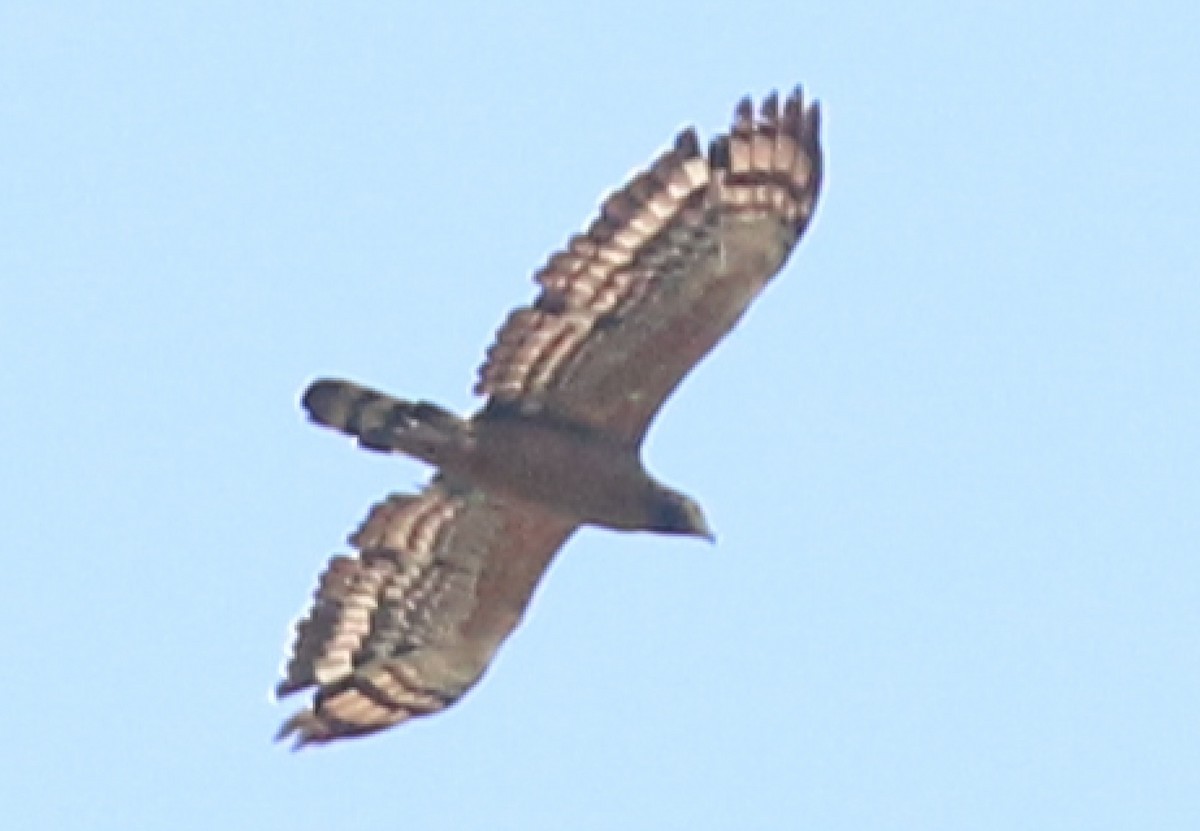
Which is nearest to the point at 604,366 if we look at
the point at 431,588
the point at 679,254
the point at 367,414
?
the point at 679,254

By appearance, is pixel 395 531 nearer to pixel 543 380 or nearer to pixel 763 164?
pixel 543 380

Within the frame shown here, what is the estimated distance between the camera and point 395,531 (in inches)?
979

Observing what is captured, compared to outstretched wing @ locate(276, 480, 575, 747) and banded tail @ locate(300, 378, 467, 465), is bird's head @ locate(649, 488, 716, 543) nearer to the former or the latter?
outstretched wing @ locate(276, 480, 575, 747)

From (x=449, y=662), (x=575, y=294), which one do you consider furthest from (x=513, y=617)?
(x=575, y=294)

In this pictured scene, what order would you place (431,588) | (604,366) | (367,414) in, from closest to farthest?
(367,414)
(604,366)
(431,588)

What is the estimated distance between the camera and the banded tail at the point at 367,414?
24.0m

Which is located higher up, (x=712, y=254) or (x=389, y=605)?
(x=712, y=254)

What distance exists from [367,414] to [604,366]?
1.30 metres

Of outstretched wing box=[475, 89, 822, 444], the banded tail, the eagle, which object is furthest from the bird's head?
the banded tail

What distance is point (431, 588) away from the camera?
81.9 feet

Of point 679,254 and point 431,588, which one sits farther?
point 431,588

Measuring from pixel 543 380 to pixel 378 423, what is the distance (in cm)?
92

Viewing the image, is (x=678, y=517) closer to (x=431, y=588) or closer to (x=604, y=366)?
(x=604, y=366)

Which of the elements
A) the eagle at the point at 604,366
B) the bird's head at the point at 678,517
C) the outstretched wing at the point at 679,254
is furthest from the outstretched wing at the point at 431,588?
the outstretched wing at the point at 679,254
